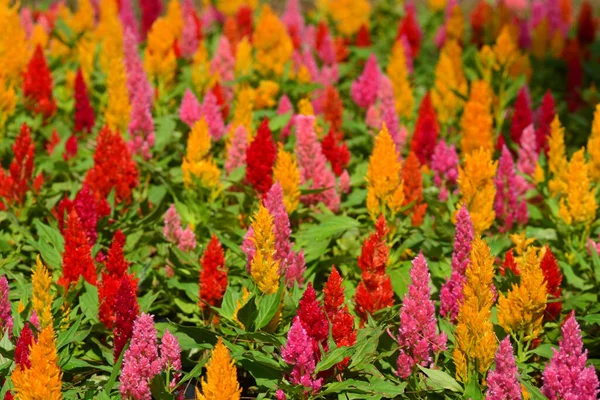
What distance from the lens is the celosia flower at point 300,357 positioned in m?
3.50

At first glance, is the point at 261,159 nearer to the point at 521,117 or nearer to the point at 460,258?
the point at 460,258

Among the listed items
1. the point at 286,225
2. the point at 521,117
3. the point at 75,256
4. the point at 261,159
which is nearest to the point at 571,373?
the point at 286,225

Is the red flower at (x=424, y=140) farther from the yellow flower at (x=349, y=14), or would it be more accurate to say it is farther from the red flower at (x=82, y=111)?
the yellow flower at (x=349, y=14)

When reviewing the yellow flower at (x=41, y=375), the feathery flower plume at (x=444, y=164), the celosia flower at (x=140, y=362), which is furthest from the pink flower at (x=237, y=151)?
the yellow flower at (x=41, y=375)

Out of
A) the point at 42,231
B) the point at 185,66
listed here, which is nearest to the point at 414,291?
the point at 42,231

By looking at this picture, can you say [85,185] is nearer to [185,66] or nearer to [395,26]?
[185,66]

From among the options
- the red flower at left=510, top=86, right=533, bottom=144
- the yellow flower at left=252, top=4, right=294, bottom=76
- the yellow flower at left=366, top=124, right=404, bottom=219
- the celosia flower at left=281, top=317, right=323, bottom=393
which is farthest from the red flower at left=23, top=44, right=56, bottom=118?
the celosia flower at left=281, top=317, right=323, bottom=393

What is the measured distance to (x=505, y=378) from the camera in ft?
11.0

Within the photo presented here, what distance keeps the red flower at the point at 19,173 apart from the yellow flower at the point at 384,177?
179 centimetres

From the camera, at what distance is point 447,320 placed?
13.4 ft

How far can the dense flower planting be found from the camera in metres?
3.65

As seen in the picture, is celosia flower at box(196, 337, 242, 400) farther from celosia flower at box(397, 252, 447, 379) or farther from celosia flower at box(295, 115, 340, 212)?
celosia flower at box(295, 115, 340, 212)

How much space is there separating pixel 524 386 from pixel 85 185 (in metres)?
2.53

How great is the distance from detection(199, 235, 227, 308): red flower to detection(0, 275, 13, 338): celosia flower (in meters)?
0.80
